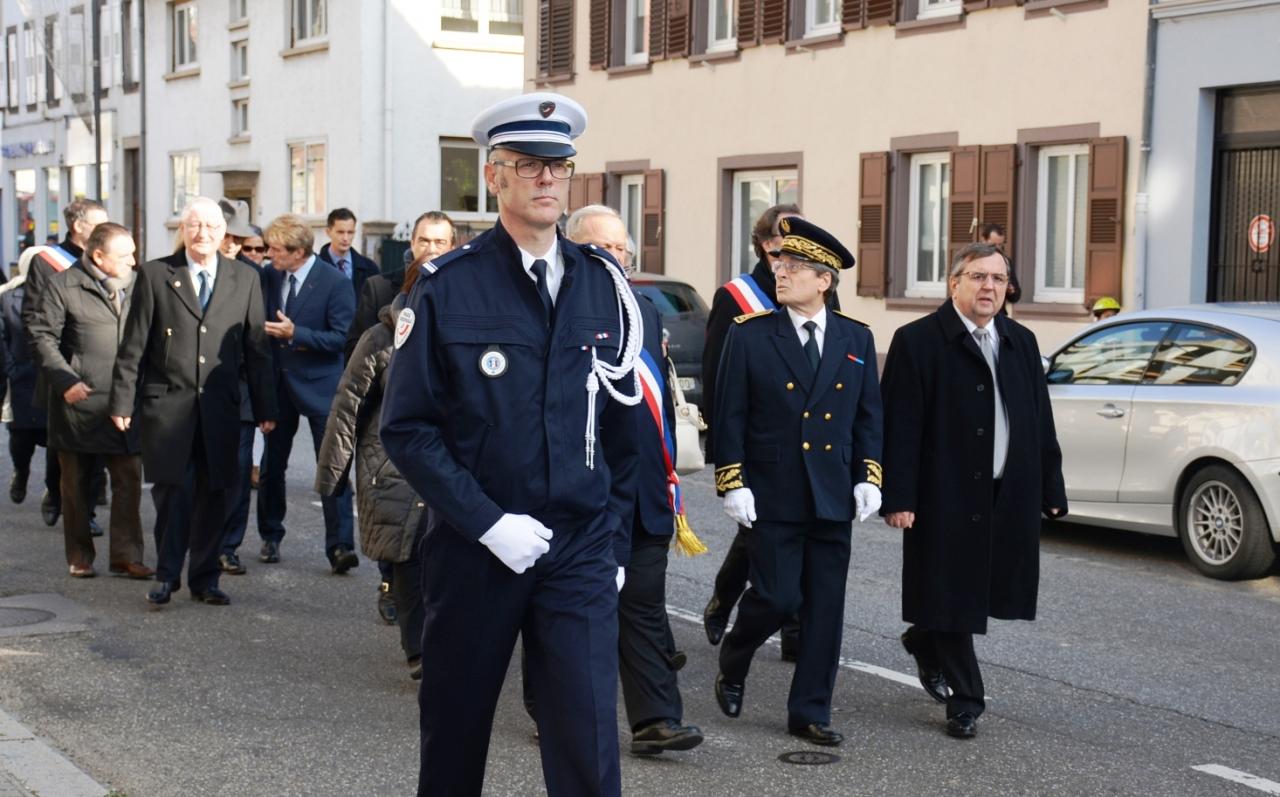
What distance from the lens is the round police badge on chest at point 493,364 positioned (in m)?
4.44

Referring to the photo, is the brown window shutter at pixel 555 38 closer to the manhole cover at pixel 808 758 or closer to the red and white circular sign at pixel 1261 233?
the red and white circular sign at pixel 1261 233

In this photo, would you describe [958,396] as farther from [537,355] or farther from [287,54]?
[287,54]

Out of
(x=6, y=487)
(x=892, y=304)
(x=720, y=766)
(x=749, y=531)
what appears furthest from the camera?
(x=892, y=304)

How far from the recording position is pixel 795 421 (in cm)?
695

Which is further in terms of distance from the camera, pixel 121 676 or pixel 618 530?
pixel 121 676

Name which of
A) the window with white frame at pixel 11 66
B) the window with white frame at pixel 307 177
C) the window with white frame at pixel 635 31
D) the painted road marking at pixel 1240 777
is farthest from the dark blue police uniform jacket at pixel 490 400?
the window with white frame at pixel 11 66

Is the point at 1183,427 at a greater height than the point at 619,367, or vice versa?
the point at 619,367

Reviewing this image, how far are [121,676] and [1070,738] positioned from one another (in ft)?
12.5

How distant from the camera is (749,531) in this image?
22.9ft

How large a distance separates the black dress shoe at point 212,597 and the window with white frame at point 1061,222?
12350mm

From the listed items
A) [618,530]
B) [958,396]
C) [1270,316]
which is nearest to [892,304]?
[1270,316]

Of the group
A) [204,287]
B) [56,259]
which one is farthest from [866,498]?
[56,259]

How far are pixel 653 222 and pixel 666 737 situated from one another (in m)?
20.6

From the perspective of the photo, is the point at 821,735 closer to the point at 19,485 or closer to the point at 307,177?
the point at 19,485
